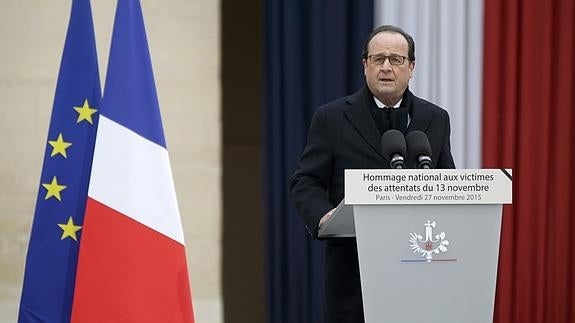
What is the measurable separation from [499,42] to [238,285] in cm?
182

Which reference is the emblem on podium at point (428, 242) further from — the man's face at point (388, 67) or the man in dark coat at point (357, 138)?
the man's face at point (388, 67)

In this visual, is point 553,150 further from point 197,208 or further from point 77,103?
point 77,103

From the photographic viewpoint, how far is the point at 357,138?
9.37 ft

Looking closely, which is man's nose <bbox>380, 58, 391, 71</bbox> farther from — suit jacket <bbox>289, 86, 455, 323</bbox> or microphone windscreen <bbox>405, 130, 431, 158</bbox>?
microphone windscreen <bbox>405, 130, 431, 158</bbox>

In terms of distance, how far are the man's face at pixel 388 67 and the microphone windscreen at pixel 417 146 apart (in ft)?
1.42

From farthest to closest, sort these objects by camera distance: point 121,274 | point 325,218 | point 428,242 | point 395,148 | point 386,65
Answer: point 121,274 < point 386,65 < point 325,218 < point 395,148 < point 428,242

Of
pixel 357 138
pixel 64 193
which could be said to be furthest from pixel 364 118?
pixel 64 193

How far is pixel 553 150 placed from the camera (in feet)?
14.6

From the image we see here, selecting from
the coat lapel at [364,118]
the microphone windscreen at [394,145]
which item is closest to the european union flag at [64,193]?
the coat lapel at [364,118]

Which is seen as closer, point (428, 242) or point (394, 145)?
point (428, 242)

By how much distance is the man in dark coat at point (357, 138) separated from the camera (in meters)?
2.81

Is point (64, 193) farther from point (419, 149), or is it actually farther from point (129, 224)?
point (419, 149)

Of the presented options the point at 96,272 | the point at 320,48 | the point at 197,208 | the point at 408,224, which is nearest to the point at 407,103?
the point at 408,224

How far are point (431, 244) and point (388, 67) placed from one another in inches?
32.5
